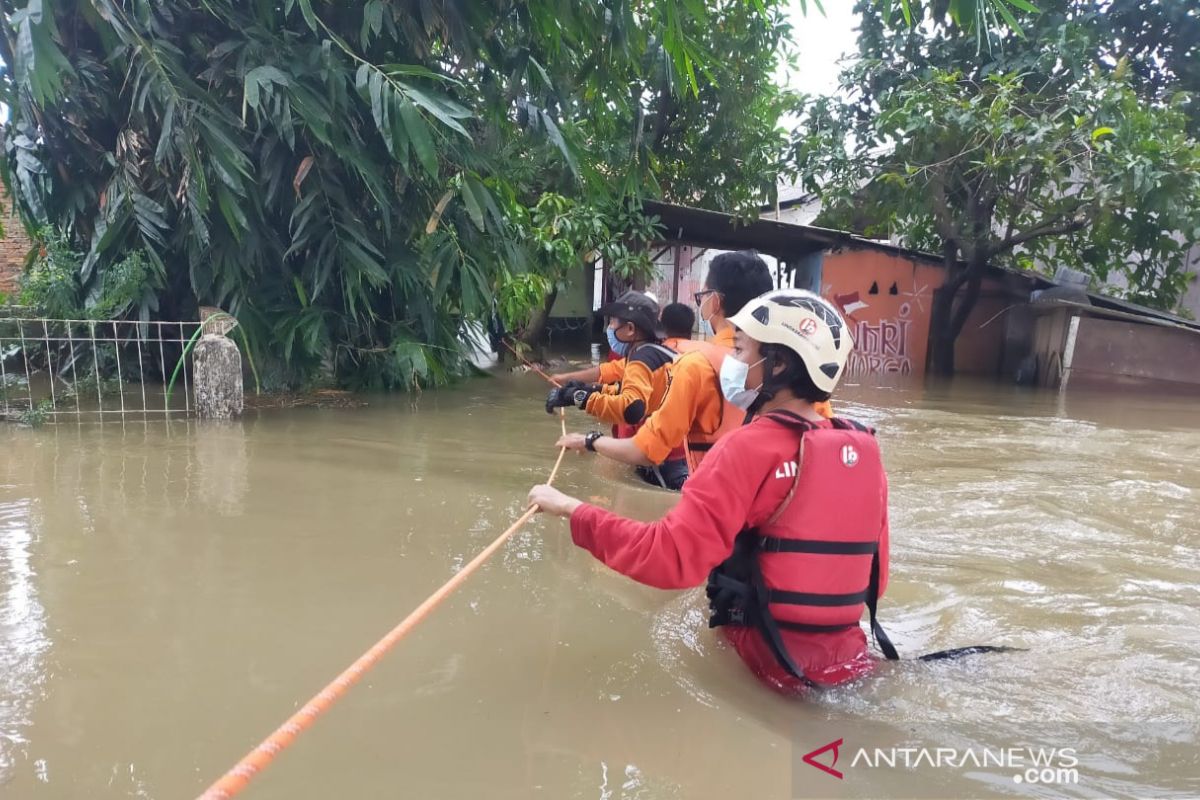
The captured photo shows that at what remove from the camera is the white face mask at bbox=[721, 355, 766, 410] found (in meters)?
2.52

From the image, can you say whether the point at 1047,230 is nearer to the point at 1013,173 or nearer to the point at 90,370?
the point at 1013,173

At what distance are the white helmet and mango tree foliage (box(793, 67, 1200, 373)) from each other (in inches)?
392

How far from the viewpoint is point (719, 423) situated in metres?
3.78

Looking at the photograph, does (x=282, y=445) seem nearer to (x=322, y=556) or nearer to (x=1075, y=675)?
(x=322, y=556)

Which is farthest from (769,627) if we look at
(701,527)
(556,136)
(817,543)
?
(556,136)

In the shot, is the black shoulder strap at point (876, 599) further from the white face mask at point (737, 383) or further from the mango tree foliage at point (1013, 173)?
the mango tree foliage at point (1013, 173)

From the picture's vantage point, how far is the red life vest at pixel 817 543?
88.1 inches

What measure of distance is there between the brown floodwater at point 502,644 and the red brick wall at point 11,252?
713 centimetres

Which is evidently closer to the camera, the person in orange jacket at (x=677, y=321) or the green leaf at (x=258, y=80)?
the person in orange jacket at (x=677, y=321)

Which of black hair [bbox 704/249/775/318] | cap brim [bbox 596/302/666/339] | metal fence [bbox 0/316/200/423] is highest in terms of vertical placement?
black hair [bbox 704/249/775/318]

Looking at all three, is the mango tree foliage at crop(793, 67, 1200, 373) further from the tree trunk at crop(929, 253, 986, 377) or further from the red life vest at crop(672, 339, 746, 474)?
the red life vest at crop(672, 339, 746, 474)

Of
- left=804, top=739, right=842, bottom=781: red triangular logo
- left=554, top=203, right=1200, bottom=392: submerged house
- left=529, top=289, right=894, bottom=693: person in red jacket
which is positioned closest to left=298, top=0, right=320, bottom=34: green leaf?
left=529, top=289, right=894, bottom=693: person in red jacket

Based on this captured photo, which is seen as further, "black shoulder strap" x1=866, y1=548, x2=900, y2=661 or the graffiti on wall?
the graffiti on wall

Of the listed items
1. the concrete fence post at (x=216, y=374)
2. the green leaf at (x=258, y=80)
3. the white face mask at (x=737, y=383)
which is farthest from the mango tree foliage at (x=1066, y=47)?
the white face mask at (x=737, y=383)
